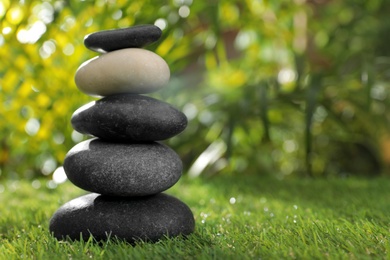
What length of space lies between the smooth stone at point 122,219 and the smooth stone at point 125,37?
37cm

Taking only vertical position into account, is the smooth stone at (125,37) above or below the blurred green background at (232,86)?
above

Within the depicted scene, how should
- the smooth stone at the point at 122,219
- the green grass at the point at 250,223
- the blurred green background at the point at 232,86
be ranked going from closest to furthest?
the green grass at the point at 250,223 → the smooth stone at the point at 122,219 → the blurred green background at the point at 232,86

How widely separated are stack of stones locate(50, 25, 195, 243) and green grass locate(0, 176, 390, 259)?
0.05 metres

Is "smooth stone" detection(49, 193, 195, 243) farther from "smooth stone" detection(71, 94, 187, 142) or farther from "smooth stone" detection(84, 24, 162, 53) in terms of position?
"smooth stone" detection(84, 24, 162, 53)

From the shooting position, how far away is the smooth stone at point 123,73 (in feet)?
4.01

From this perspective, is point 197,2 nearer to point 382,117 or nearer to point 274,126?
point 274,126

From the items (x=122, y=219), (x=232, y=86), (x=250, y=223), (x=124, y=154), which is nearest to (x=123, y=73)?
(x=124, y=154)

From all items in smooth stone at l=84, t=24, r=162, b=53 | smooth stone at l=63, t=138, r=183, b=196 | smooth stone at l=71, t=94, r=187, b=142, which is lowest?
smooth stone at l=63, t=138, r=183, b=196

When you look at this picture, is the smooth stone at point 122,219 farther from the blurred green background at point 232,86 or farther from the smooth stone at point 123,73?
the blurred green background at point 232,86

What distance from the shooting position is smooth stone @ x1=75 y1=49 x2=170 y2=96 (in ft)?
4.01

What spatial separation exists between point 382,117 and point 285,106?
580 mm

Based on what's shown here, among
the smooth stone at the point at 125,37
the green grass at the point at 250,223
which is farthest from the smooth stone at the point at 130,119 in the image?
the green grass at the point at 250,223

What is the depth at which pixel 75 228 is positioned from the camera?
1205 millimetres

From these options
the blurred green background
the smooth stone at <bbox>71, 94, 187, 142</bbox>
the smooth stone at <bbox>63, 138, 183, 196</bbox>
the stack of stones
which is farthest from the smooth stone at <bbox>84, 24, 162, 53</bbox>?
the blurred green background
